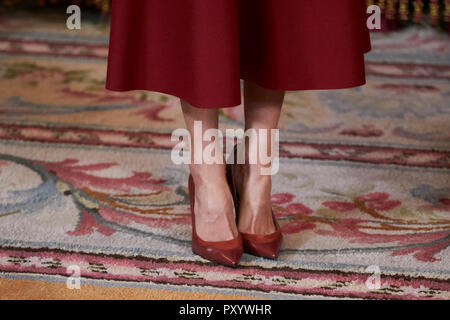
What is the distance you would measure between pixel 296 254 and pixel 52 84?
37.7 inches

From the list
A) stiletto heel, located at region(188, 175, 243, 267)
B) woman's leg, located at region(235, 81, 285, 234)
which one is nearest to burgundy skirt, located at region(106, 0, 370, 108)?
woman's leg, located at region(235, 81, 285, 234)

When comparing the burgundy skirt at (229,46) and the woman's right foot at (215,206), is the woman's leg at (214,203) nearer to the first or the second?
the woman's right foot at (215,206)

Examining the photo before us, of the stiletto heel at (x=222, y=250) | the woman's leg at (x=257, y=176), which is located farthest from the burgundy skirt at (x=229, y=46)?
the stiletto heel at (x=222, y=250)

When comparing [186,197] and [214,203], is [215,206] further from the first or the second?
[186,197]

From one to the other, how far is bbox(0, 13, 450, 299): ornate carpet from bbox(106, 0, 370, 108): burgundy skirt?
25cm

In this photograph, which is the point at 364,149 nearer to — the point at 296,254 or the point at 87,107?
the point at 296,254

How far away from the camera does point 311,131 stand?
131 centimetres

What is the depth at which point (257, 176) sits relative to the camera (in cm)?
84

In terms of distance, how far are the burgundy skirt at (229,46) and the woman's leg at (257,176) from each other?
0.16ft

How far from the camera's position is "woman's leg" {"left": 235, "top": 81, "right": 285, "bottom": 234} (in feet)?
2.68

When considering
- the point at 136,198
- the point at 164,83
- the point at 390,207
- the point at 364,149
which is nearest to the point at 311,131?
the point at 364,149

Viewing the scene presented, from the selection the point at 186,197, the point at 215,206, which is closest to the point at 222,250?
the point at 215,206

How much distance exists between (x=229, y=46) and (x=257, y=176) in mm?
221

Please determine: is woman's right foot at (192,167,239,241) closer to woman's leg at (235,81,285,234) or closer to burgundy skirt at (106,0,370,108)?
woman's leg at (235,81,285,234)
